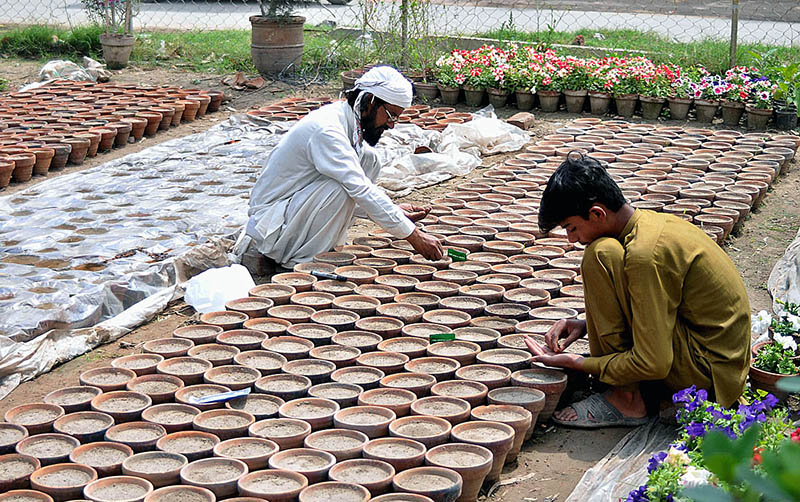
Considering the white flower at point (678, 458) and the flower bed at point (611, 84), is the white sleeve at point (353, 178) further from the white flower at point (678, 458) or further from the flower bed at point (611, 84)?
the flower bed at point (611, 84)

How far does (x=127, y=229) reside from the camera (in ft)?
15.6

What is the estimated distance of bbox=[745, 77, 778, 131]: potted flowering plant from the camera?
6941 mm

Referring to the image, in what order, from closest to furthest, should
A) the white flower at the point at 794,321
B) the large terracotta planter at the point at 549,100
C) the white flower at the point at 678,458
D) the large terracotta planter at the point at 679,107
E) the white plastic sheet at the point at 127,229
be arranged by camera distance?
the white flower at the point at 678,458, the white flower at the point at 794,321, the white plastic sheet at the point at 127,229, the large terracotta planter at the point at 679,107, the large terracotta planter at the point at 549,100

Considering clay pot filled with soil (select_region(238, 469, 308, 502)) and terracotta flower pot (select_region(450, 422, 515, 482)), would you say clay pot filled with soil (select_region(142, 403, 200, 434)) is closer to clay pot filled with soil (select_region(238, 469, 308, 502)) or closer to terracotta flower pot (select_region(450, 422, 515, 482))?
clay pot filled with soil (select_region(238, 469, 308, 502))

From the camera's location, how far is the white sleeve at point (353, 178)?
12.8 ft

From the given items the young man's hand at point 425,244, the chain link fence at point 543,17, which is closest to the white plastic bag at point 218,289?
the young man's hand at point 425,244

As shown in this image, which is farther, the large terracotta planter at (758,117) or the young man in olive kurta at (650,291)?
the large terracotta planter at (758,117)

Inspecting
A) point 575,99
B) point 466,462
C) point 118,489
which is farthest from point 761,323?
point 575,99

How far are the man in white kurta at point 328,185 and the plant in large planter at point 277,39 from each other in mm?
4734

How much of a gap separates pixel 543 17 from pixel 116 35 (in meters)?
6.86

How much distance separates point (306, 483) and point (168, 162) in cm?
411

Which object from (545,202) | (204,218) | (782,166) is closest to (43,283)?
(204,218)

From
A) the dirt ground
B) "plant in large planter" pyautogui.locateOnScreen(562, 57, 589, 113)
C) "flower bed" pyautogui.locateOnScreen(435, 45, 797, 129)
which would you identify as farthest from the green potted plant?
the dirt ground

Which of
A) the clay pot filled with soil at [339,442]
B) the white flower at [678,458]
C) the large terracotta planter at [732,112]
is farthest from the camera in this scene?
the large terracotta planter at [732,112]
